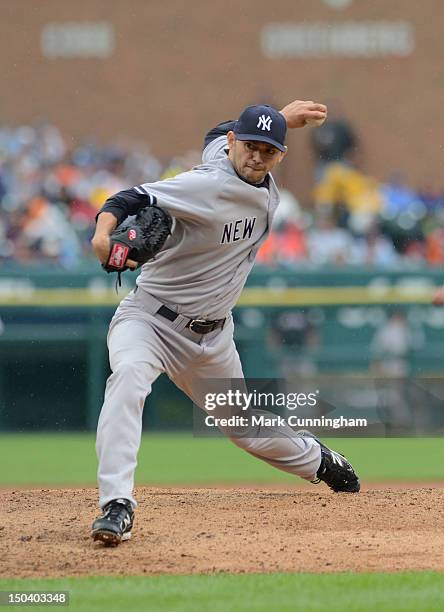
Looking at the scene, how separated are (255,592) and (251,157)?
5.78ft

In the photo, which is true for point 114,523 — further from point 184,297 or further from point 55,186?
point 55,186

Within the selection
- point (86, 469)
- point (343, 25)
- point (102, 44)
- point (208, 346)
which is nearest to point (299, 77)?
point (343, 25)

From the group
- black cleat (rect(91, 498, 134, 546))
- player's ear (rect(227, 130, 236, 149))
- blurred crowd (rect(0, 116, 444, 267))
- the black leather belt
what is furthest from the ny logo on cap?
blurred crowd (rect(0, 116, 444, 267))

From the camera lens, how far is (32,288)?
9.96 meters

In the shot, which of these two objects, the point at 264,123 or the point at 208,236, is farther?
the point at 208,236

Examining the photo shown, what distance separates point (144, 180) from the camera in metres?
13.5

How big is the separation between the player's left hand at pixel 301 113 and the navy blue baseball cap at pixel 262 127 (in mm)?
474

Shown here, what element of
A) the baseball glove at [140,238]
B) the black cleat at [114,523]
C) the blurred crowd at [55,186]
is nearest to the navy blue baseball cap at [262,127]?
the baseball glove at [140,238]

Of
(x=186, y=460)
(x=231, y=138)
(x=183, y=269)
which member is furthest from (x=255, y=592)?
(x=186, y=460)

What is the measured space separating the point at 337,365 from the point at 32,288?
2.55 m

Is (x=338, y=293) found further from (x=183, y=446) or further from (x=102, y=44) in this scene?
(x=102, y=44)

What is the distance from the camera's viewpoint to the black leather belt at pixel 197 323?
16.3 feet

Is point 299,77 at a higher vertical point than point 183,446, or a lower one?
higher

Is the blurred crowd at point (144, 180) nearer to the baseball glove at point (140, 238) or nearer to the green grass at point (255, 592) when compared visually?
the baseball glove at point (140, 238)
